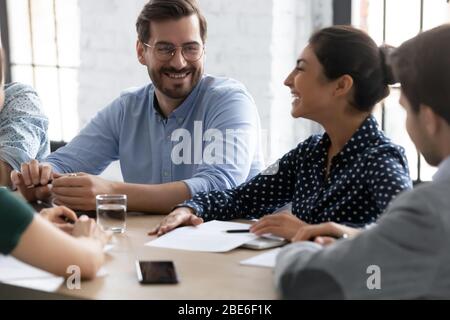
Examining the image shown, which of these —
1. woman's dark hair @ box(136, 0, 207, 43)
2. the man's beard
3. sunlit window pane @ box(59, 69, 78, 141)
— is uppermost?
woman's dark hair @ box(136, 0, 207, 43)

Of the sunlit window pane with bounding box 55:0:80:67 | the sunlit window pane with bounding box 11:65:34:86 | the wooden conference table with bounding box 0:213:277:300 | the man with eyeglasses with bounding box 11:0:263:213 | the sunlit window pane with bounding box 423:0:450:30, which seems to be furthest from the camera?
the sunlit window pane with bounding box 11:65:34:86

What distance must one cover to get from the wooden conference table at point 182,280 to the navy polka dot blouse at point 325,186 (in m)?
0.32

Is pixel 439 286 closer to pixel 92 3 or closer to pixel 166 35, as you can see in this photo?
pixel 166 35

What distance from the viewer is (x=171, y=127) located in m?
2.53

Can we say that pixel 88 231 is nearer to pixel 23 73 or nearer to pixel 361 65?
pixel 361 65

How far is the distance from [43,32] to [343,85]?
2.50 meters

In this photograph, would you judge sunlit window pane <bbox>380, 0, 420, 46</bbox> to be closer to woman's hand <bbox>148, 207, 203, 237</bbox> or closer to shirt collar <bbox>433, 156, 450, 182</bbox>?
woman's hand <bbox>148, 207, 203, 237</bbox>

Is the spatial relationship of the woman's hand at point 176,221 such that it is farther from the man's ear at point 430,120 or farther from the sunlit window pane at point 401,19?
the sunlit window pane at point 401,19

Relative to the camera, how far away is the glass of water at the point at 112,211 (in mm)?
1909

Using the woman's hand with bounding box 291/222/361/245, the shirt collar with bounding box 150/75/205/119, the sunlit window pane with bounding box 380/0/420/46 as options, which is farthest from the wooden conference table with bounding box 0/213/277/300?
the sunlit window pane with bounding box 380/0/420/46

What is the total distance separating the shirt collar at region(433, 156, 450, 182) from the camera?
1295mm

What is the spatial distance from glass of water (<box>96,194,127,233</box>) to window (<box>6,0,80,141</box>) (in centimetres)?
215

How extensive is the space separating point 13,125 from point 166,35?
606 millimetres

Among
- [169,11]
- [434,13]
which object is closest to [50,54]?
[169,11]
